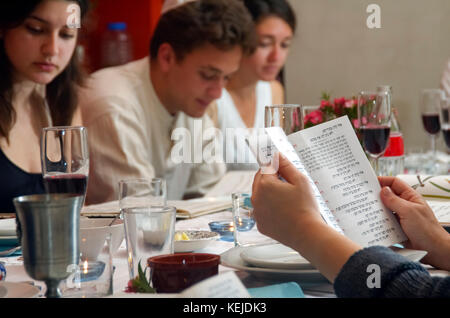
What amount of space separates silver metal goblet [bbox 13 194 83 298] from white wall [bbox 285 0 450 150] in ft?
12.4

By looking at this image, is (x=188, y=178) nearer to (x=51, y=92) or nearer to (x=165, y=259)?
(x=51, y=92)

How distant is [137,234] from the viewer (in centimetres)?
84

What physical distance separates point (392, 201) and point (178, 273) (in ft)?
1.01

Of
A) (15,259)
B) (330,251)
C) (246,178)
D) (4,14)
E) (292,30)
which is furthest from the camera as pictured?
(292,30)

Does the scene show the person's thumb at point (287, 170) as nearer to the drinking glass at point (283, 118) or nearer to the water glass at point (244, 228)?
the drinking glass at point (283, 118)

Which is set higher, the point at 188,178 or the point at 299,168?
the point at 299,168

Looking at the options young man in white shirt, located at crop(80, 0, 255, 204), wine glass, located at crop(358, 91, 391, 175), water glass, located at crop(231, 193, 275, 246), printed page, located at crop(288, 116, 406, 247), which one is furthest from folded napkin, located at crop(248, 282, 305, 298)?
young man in white shirt, located at crop(80, 0, 255, 204)

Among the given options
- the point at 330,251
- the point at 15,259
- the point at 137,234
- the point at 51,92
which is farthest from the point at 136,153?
the point at 330,251

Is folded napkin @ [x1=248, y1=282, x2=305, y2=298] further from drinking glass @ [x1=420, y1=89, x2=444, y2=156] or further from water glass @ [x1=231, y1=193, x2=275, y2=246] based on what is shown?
drinking glass @ [x1=420, y1=89, x2=444, y2=156]

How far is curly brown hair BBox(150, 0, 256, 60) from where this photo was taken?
8.11ft

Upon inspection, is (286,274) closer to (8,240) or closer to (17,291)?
(17,291)

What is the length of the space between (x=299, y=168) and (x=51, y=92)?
1.50 m

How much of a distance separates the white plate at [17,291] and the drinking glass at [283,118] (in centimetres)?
41

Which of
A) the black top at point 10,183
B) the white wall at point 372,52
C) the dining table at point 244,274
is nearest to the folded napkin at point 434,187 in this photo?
the dining table at point 244,274
